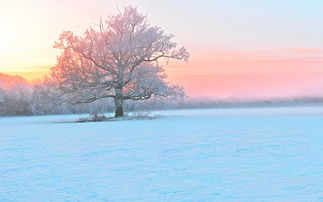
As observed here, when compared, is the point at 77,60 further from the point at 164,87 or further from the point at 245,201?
the point at 245,201

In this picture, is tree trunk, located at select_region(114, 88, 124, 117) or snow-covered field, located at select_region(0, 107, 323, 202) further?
tree trunk, located at select_region(114, 88, 124, 117)

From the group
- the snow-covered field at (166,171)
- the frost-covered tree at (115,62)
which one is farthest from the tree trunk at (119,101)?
the snow-covered field at (166,171)

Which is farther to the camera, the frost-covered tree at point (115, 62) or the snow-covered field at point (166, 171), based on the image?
the frost-covered tree at point (115, 62)

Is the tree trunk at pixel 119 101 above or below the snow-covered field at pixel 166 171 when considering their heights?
above

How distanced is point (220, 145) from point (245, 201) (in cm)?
813

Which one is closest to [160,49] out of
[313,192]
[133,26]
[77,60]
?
[133,26]

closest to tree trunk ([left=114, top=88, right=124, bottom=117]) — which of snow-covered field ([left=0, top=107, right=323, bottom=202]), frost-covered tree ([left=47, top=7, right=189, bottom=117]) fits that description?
frost-covered tree ([left=47, top=7, right=189, bottom=117])

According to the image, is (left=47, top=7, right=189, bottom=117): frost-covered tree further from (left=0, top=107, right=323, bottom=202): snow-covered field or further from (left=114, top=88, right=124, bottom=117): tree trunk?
(left=0, top=107, right=323, bottom=202): snow-covered field

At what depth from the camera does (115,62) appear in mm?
38906

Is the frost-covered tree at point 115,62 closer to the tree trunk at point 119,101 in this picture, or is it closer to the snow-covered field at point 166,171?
the tree trunk at point 119,101

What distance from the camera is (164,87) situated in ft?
127

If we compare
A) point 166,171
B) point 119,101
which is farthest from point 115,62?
point 166,171

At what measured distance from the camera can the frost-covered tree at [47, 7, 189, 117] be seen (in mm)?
38094

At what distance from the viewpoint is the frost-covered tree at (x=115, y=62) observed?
38.1 metres
